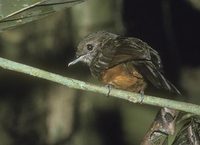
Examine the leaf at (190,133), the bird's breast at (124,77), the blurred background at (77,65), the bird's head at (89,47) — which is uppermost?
the leaf at (190,133)

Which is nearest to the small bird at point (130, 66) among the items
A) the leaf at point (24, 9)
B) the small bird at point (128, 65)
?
the small bird at point (128, 65)

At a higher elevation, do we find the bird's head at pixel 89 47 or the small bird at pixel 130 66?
the small bird at pixel 130 66

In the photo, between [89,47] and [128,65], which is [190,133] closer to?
[128,65]

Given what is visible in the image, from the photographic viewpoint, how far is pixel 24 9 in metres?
1.55

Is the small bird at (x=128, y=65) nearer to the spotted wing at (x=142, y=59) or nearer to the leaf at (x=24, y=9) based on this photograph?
the spotted wing at (x=142, y=59)

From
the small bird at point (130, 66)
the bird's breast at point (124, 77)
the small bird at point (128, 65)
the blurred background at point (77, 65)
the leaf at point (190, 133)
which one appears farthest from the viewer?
the blurred background at point (77, 65)

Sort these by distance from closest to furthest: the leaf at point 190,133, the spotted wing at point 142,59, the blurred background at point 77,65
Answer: the leaf at point 190,133 → the spotted wing at point 142,59 → the blurred background at point 77,65

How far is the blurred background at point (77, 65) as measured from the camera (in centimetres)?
579

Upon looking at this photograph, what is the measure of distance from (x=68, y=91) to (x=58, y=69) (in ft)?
0.95

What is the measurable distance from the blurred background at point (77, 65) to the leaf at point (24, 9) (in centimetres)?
408

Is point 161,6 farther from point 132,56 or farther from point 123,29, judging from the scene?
point 132,56

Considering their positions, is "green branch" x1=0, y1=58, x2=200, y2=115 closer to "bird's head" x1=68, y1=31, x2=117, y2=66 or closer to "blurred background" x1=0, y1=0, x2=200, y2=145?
"bird's head" x1=68, y1=31, x2=117, y2=66

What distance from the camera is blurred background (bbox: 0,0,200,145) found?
5.79 metres

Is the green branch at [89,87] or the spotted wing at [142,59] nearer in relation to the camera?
the green branch at [89,87]
